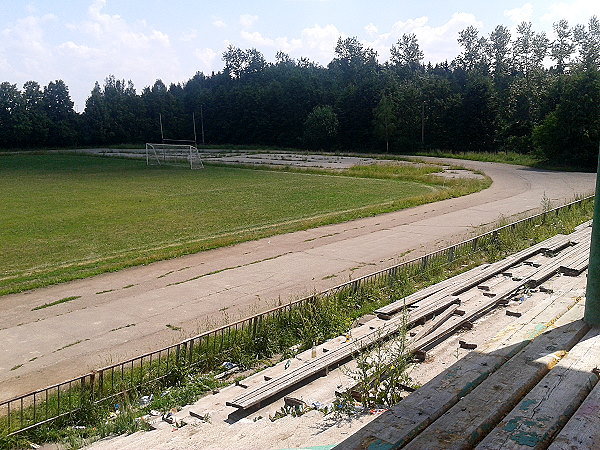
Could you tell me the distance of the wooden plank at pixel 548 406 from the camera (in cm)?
387

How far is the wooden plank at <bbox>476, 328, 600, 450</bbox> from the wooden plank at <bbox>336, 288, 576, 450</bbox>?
555 mm

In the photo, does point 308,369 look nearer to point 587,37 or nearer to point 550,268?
point 550,268

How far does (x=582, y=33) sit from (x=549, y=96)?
40.2 meters

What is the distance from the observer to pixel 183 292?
1367cm

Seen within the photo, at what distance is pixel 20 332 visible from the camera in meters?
11.2

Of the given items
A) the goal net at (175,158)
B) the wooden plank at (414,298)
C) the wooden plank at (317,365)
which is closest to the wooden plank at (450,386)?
the wooden plank at (317,365)

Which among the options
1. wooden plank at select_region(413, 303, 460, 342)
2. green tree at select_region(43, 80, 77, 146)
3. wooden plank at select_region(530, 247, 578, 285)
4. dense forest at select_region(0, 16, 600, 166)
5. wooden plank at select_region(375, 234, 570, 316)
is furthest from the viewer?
green tree at select_region(43, 80, 77, 146)

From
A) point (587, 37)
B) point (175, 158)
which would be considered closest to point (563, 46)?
point (587, 37)

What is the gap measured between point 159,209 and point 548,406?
26.0m

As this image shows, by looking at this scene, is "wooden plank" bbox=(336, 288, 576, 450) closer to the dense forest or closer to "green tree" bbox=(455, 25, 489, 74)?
the dense forest

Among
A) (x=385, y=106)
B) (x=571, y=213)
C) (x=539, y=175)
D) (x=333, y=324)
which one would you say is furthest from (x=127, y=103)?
(x=333, y=324)

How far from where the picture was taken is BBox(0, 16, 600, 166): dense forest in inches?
2281

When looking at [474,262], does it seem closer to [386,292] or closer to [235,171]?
[386,292]

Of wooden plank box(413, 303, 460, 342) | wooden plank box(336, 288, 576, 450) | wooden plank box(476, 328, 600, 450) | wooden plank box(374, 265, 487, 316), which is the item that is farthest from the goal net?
wooden plank box(476, 328, 600, 450)
